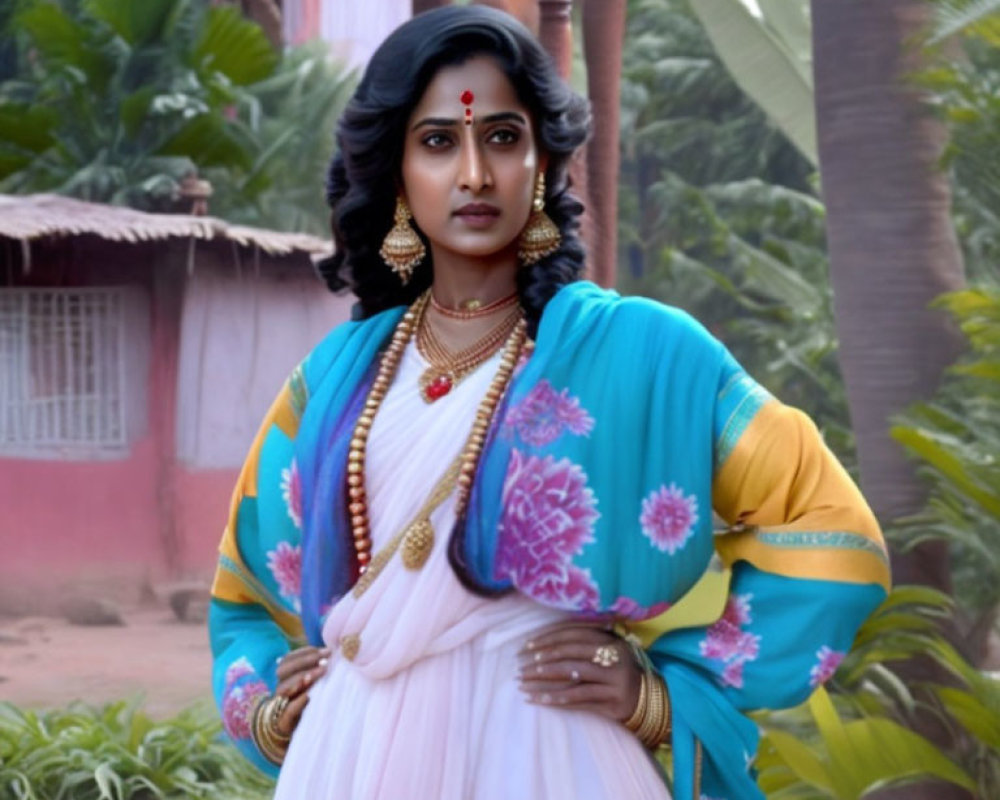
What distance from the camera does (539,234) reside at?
7.27ft

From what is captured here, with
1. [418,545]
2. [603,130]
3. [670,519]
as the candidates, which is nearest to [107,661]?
[603,130]

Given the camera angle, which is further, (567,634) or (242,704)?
(242,704)

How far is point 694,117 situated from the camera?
20.5 metres

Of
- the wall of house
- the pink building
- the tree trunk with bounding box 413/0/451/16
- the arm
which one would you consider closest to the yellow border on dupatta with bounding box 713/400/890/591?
the arm

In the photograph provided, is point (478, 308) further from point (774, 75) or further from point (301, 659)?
point (774, 75)

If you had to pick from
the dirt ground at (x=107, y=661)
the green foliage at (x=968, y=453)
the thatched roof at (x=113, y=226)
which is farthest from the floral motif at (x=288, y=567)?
the thatched roof at (x=113, y=226)

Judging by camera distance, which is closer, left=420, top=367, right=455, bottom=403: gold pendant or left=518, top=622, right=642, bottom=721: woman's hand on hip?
left=518, top=622, right=642, bottom=721: woman's hand on hip

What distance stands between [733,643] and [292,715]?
Result: 533mm

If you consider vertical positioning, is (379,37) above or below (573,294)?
above

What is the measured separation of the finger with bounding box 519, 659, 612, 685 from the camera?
205cm

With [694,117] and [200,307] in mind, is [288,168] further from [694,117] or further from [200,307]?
[694,117]

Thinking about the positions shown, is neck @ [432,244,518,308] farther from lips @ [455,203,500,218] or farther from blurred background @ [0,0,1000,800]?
blurred background @ [0,0,1000,800]

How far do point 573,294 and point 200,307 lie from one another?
29.8 feet

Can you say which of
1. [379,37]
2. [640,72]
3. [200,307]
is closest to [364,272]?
[200,307]
